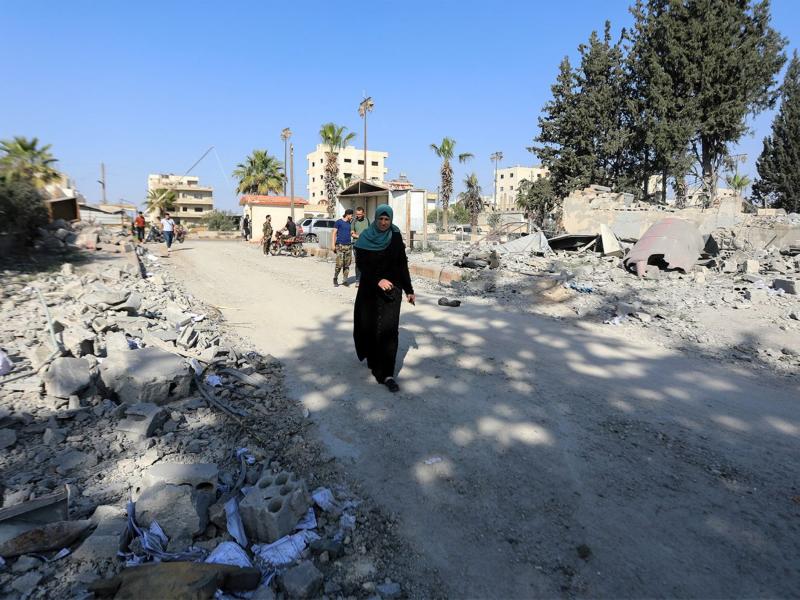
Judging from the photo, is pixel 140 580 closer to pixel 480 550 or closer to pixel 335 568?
pixel 335 568

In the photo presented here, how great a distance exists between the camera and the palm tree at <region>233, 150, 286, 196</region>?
47.2m

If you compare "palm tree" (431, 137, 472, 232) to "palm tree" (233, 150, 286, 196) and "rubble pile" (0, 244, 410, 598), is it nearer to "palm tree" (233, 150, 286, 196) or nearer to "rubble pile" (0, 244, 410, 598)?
"palm tree" (233, 150, 286, 196)

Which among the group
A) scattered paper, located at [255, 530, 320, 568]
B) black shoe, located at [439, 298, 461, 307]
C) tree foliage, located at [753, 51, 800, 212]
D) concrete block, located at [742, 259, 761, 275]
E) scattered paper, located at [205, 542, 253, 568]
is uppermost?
tree foliage, located at [753, 51, 800, 212]

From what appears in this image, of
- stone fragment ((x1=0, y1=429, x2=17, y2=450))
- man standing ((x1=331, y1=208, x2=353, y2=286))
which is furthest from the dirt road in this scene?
man standing ((x1=331, y1=208, x2=353, y2=286))

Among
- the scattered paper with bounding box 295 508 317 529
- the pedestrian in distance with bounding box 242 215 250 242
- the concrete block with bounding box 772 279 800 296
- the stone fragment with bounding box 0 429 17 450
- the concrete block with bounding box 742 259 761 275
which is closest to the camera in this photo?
the scattered paper with bounding box 295 508 317 529

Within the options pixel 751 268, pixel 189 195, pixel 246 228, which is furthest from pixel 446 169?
pixel 189 195

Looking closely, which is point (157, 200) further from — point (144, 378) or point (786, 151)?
point (786, 151)

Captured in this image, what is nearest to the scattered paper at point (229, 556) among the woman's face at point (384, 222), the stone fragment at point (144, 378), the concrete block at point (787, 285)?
the stone fragment at point (144, 378)

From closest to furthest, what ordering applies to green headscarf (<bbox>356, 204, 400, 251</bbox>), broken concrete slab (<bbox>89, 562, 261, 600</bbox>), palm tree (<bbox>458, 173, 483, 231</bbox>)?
broken concrete slab (<bbox>89, 562, 261, 600</bbox>), green headscarf (<bbox>356, 204, 400, 251</bbox>), palm tree (<bbox>458, 173, 483, 231</bbox>)

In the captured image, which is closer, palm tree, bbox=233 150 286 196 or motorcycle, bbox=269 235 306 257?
motorcycle, bbox=269 235 306 257

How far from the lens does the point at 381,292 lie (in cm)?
448

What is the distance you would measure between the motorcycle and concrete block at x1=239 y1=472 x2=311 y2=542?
16.0m

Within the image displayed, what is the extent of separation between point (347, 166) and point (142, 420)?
78649mm

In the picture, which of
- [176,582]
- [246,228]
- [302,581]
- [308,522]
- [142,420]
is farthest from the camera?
[246,228]
